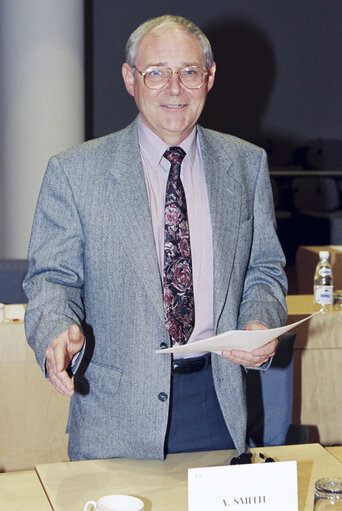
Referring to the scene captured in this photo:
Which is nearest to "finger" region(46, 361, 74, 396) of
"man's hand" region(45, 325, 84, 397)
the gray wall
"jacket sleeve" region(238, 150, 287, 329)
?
"man's hand" region(45, 325, 84, 397)

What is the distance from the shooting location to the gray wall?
280 inches

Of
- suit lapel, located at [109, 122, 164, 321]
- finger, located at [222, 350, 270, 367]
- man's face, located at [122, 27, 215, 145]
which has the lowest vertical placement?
finger, located at [222, 350, 270, 367]

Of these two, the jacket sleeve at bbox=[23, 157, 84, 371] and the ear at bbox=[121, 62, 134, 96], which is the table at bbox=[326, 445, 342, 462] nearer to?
the jacket sleeve at bbox=[23, 157, 84, 371]

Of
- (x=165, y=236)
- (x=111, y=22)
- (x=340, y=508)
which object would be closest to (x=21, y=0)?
(x=111, y=22)

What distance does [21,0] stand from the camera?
516 centimetres

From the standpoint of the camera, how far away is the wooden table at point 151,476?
1654 mm

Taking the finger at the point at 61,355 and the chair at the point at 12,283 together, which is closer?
the finger at the point at 61,355

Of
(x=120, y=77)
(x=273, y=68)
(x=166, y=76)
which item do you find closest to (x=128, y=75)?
(x=166, y=76)

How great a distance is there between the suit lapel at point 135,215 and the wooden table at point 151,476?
1.19 ft

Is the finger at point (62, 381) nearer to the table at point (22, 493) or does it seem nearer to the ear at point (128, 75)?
the table at point (22, 493)

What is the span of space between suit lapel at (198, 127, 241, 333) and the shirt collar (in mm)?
41

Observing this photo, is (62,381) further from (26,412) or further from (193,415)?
(26,412)

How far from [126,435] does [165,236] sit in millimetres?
509

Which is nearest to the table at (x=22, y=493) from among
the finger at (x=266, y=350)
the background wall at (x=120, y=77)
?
the finger at (x=266, y=350)
